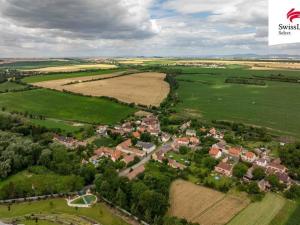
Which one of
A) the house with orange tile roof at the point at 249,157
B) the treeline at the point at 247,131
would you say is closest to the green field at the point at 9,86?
the treeline at the point at 247,131

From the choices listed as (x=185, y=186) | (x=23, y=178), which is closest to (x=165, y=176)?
(x=185, y=186)

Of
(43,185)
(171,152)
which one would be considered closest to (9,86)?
(171,152)

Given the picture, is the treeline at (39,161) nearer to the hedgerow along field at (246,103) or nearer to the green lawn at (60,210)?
the green lawn at (60,210)

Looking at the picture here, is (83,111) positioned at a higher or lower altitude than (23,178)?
higher

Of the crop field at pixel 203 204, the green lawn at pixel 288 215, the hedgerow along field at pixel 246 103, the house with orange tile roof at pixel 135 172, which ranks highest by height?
the hedgerow along field at pixel 246 103

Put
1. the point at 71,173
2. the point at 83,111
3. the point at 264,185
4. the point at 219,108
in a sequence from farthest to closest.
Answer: the point at 219,108, the point at 83,111, the point at 71,173, the point at 264,185

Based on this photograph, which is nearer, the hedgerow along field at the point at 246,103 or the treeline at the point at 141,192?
the treeline at the point at 141,192

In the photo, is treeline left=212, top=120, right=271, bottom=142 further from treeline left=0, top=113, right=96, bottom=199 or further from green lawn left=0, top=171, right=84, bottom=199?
green lawn left=0, top=171, right=84, bottom=199

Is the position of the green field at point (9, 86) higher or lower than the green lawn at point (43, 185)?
higher

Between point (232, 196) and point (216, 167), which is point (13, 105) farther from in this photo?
point (232, 196)
